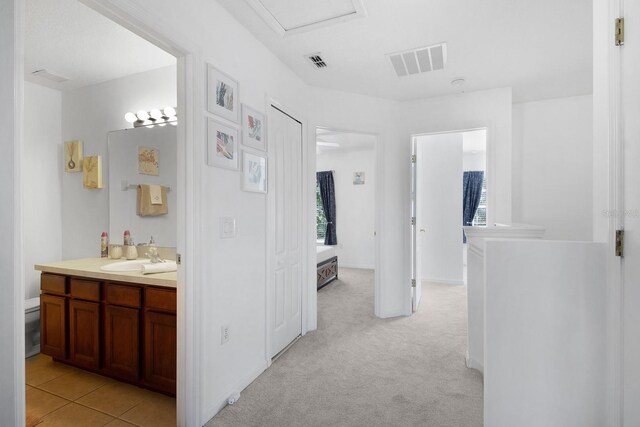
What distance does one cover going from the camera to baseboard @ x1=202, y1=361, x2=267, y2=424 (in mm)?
1888

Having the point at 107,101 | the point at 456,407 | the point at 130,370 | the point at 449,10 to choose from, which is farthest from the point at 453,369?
the point at 107,101

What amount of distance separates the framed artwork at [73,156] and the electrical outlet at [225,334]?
2.47m

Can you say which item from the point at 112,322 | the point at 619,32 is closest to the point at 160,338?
the point at 112,322

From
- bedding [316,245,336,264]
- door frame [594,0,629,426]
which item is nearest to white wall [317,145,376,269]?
bedding [316,245,336,264]

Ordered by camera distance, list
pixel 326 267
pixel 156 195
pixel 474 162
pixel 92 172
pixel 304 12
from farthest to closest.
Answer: pixel 474 162
pixel 326 267
pixel 92 172
pixel 156 195
pixel 304 12

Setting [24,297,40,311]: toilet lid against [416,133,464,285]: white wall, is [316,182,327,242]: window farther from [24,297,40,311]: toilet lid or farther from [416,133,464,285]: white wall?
[24,297,40,311]: toilet lid

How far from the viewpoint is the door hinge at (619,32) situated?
1194mm

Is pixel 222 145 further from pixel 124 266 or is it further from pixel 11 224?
pixel 124 266

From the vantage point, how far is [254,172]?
2.37 metres

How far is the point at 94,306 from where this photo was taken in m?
2.27

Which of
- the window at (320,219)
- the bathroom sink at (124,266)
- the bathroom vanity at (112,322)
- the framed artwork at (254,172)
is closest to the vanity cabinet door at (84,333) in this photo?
the bathroom vanity at (112,322)

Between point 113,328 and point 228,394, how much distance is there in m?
0.95

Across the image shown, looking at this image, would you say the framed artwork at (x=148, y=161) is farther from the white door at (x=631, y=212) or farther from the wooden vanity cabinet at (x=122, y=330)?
the white door at (x=631, y=212)

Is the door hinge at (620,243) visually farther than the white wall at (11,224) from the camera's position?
Yes
